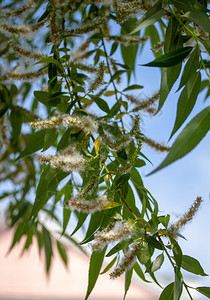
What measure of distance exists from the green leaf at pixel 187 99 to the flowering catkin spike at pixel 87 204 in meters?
0.10

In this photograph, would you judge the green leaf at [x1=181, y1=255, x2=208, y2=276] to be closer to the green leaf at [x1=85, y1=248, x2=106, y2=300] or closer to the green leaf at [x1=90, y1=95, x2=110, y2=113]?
the green leaf at [x1=85, y1=248, x2=106, y2=300]

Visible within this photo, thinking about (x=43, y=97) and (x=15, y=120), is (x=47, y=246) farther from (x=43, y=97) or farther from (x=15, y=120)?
(x=43, y=97)

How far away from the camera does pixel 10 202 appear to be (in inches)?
53.0

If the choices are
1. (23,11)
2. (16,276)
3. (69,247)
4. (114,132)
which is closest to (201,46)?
(114,132)

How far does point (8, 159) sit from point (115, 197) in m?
0.86

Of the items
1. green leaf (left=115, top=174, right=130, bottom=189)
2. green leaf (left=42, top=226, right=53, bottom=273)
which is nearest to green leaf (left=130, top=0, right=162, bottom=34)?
green leaf (left=115, top=174, right=130, bottom=189)

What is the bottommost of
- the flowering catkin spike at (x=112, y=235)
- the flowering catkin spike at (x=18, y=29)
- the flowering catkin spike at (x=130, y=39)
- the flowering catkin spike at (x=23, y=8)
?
the flowering catkin spike at (x=112, y=235)

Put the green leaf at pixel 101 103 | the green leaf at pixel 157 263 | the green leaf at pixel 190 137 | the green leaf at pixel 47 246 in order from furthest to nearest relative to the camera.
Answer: the green leaf at pixel 47 246 → the green leaf at pixel 101 103 → the green leaf at pixel 157 263 → the green leaf at pixel 190 137

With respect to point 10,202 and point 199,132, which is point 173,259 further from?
point 10,202

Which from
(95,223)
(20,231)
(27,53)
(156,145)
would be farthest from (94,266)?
(20,231)

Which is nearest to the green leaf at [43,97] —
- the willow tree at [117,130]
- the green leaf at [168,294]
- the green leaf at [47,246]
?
the willow tree at [117,130]

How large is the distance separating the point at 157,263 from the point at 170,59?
193mm

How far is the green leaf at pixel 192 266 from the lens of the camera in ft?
1.29

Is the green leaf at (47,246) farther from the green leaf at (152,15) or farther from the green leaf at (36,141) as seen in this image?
the green leaf at (152,15)
